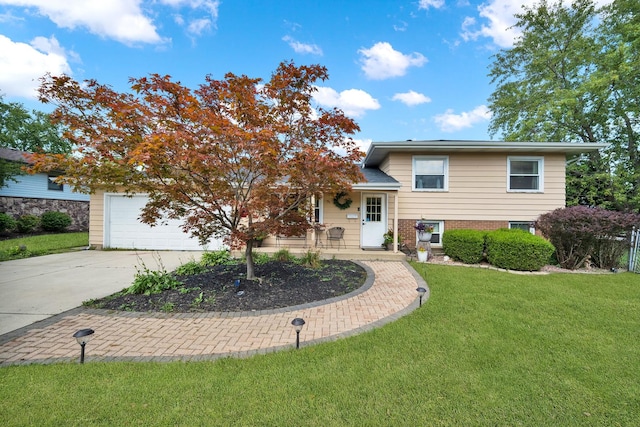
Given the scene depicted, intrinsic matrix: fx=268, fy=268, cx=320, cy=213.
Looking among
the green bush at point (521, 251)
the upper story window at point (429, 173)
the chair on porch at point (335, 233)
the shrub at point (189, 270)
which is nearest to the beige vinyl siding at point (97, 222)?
the shrub at point (189, 270)

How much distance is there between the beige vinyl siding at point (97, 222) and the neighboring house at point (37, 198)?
651cm

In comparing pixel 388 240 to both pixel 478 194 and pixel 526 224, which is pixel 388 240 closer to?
pixel 478 194

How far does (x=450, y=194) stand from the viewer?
9.62 meters

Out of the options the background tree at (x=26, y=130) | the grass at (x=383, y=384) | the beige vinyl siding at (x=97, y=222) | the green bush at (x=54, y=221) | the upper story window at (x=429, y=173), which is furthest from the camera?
the background tree at (x=26, y=130)

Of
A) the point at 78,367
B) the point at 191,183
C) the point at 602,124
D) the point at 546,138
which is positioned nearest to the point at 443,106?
the point at 546,138

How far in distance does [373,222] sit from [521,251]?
436 cm

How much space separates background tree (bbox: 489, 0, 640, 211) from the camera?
12.7 metres

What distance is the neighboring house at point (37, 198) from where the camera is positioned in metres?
14.6

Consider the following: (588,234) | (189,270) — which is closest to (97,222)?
(189,270)

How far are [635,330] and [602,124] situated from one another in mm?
16299

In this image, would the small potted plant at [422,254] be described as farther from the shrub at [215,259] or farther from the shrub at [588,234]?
the shrub at [215,259]

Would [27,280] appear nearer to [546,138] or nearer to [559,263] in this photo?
[559,263]

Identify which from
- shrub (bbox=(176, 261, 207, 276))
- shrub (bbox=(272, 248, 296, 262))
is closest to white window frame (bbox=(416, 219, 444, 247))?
shrub (bbox=(272, 248, 296, 262))

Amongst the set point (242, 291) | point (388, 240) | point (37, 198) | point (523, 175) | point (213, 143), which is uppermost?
point (523, 175)
